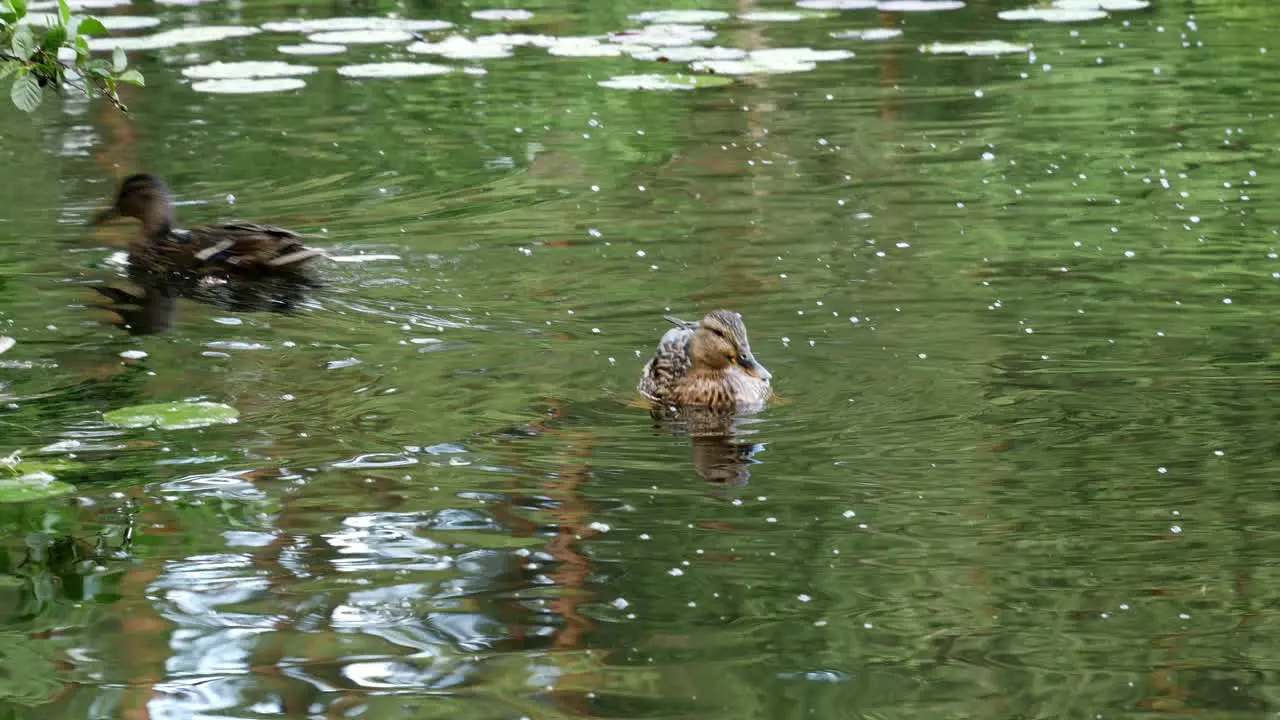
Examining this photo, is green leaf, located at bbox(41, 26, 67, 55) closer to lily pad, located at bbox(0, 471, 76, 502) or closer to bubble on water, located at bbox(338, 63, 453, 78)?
lily pad, located at bbox(0, 471, 76, 502)

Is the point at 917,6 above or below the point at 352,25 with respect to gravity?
below

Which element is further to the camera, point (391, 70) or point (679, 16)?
point (679, 16)

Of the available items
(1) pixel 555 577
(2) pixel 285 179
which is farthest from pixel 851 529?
(2) pixel 285 179

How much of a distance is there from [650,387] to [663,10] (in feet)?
38.3

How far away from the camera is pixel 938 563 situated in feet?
A: 17.9

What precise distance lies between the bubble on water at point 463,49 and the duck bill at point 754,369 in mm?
9165

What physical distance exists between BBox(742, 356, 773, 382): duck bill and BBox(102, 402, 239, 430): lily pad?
5.89 ft

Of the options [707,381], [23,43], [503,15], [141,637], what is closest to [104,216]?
[707,381]

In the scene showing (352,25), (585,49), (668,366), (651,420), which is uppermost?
(352,25)

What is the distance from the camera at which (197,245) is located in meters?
9.51

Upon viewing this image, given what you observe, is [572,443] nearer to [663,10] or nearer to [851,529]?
[851,529]

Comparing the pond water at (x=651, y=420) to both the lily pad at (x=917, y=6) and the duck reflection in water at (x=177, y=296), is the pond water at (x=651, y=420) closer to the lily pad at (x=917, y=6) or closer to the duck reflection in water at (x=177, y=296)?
the duck reflection in water at (x=177, y=296)

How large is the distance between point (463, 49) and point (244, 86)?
2.37m

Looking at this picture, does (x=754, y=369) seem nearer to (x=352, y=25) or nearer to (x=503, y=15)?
(x=352, y=25)
